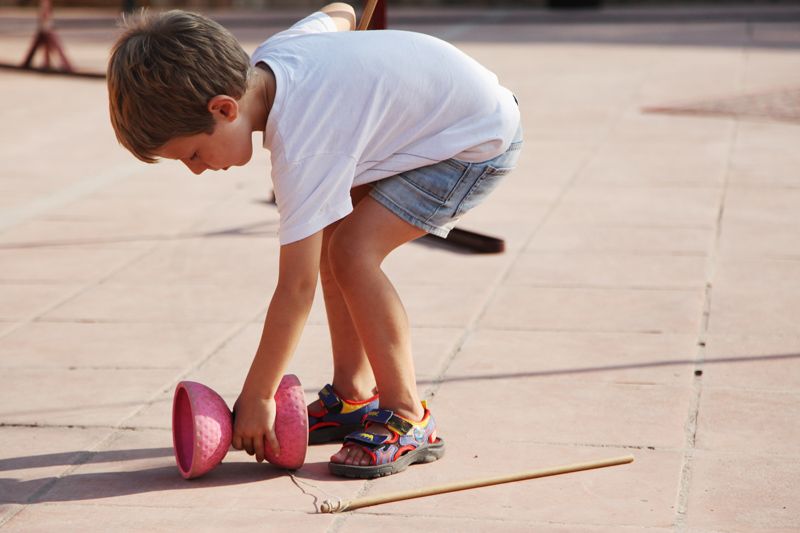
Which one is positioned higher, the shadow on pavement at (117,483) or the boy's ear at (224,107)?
the boy's ear at (224,107)

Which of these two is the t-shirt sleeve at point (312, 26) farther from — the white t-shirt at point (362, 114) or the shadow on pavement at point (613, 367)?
the shadow on pavement at point (613, 367)

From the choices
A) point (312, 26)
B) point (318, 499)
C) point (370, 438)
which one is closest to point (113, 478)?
point (318, 499)

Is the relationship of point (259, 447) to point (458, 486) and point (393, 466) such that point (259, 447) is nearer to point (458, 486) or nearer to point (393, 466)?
point (393, 466)

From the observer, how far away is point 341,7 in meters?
3.65

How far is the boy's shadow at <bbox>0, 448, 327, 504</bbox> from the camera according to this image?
9.93 feet

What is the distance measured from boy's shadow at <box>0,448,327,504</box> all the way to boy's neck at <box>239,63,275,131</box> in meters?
0.89

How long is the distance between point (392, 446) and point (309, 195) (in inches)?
28.8

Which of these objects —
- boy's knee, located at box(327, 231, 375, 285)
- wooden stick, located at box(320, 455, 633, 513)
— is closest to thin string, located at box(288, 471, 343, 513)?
wooden stick, located at box(320, 455, 633, 513)

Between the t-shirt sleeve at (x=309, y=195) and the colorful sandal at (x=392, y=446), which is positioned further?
the colorful sandal at (x=392, y=446)

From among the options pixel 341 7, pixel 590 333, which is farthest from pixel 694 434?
pixel 341 7

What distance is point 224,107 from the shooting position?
2.82 metres

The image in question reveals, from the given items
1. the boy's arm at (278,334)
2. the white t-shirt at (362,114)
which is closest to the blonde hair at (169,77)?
the white t-shirt at (362,114)

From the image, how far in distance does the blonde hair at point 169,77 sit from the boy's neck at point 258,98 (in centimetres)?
3

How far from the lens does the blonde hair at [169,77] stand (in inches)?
108
